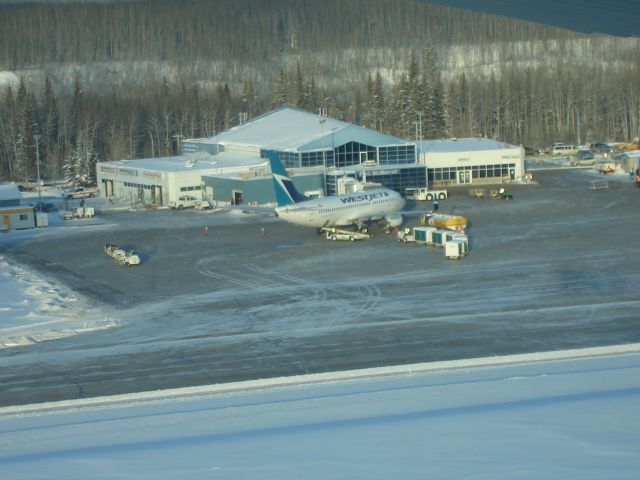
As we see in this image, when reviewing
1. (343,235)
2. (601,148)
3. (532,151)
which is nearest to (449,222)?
(343,235)

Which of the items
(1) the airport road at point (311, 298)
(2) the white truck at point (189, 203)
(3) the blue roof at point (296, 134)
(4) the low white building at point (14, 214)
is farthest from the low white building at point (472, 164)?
(4) the low white building at point (14, 214)

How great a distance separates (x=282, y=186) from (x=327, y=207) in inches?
81.2

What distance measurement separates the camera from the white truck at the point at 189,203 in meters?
52.0

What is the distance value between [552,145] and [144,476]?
7500cm

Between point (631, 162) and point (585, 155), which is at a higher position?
point (585, 155)

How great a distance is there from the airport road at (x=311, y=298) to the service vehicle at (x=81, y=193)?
14.1 metres

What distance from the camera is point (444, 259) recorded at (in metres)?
35.6

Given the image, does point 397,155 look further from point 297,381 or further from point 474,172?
point 297,381

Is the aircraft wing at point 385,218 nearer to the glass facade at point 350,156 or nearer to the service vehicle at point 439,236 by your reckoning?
the service vehicle at point 439,236

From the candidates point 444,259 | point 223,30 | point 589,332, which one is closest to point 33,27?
point 223,30

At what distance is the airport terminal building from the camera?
5362 centimetres

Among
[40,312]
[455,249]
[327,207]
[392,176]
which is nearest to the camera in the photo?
[40,312]

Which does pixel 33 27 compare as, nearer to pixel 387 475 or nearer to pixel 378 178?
pixel 378 178

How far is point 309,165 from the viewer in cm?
5584
